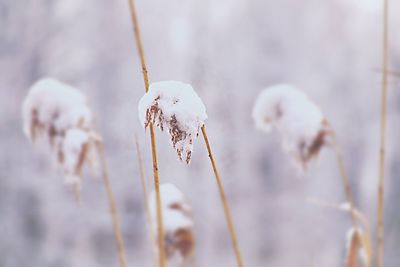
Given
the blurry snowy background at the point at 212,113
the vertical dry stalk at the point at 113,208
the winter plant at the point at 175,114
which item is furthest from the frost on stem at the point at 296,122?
the blurry snowy background at the point at 212,113

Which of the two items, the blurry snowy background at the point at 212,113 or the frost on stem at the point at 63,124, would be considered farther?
the blurry snowy background at the point at 212,113

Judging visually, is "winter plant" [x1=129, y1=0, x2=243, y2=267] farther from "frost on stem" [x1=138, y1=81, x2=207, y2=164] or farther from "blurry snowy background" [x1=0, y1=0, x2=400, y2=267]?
"blurry snowy background" [x1=0, y1=0, x2=400, y2=267]

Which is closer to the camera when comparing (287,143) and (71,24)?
(287,143)

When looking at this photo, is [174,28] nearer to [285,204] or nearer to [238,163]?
[238,163]

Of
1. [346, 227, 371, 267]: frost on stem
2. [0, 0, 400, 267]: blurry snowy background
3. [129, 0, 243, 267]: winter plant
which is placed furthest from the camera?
[0, 0, 400, 267]: blurry snowy background

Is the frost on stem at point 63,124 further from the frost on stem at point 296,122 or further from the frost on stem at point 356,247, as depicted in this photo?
the frost on stem at point 356,247

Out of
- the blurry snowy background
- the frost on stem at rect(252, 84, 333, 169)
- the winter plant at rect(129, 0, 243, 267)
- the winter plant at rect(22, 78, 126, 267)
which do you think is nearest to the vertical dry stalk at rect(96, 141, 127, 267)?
the winter plant at rect(22, 78, 126, 267)

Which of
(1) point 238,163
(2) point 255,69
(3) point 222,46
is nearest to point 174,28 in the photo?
(3) point 222,46
